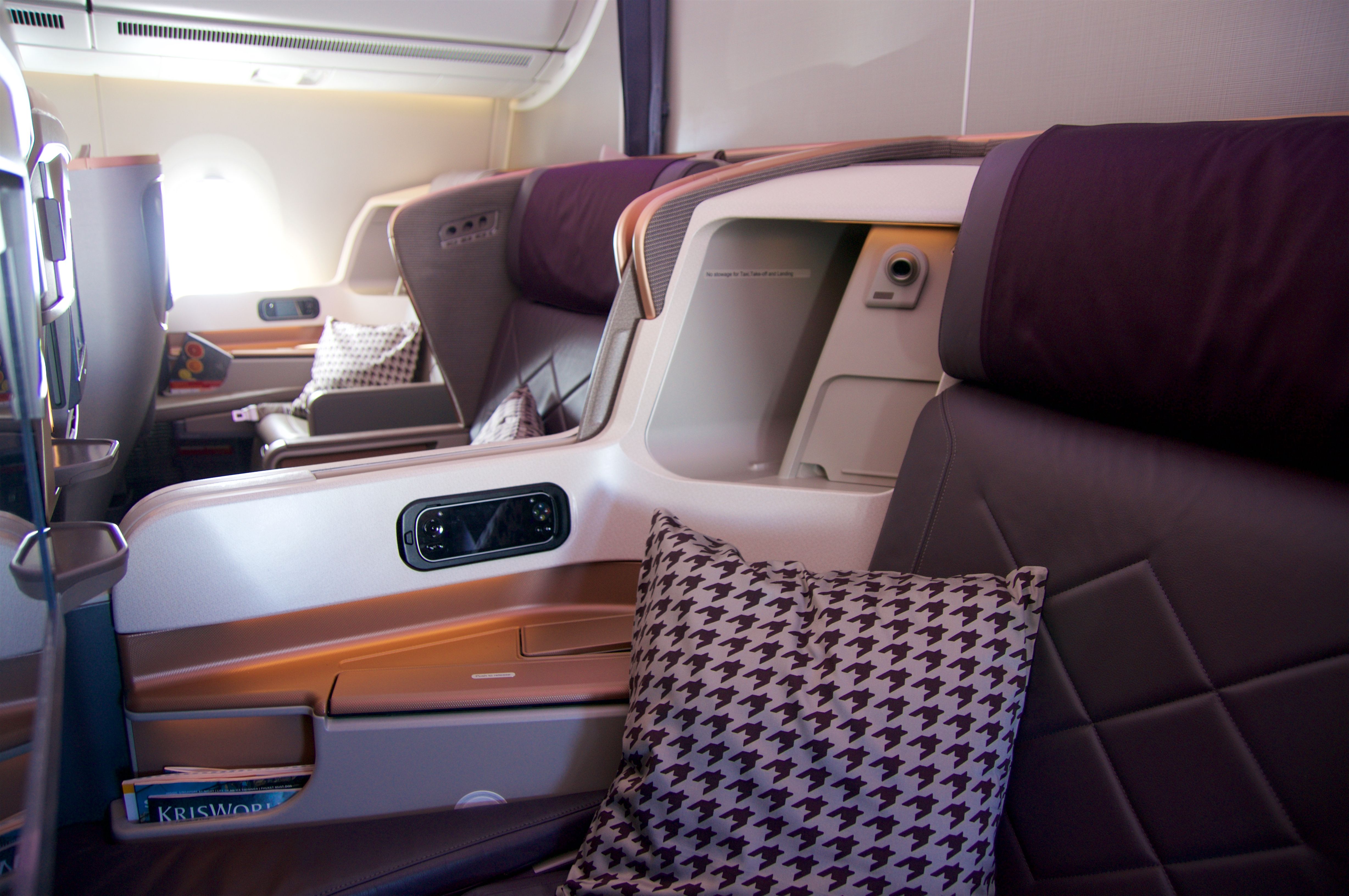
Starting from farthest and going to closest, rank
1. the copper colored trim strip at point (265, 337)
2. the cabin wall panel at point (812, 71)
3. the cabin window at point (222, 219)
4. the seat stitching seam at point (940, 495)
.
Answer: the cabin window at point (222, 219) < the copper colored trim strip at point (265, 337) < the cabin wall panel at point (812, 71) < the seat stitching seam at point (940, 495)

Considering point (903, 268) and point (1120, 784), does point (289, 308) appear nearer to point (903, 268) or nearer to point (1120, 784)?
point (903, 268)

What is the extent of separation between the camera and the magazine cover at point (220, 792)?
3.19ft

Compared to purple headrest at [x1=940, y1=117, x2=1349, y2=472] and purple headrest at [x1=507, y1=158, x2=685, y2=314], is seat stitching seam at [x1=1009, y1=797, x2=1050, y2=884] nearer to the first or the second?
purple headrest at [x1=940, y1=117, x2=1349, y2=472]

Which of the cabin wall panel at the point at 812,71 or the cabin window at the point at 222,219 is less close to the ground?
the cabin wall panel at the point at 812,71

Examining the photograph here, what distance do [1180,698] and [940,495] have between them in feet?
1.05

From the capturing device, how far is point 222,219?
3.66m

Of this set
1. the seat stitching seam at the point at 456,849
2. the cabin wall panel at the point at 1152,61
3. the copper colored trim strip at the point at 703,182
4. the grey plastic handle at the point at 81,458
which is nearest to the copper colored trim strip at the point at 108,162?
the grey plastic handle at the point at 81,458

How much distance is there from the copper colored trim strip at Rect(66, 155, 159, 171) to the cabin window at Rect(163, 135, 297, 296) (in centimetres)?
227

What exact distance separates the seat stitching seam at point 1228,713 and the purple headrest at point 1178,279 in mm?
142

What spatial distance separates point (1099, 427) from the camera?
0.84m

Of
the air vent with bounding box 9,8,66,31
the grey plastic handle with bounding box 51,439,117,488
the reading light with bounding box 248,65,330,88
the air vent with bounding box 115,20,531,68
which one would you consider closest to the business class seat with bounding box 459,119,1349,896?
the grey plastic handle with bounding box 51,439,117,488

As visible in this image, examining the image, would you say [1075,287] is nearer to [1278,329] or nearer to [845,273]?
[1278,329]

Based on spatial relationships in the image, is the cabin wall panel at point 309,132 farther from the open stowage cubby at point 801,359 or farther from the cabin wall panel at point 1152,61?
the open stowage cubby at point 801,359

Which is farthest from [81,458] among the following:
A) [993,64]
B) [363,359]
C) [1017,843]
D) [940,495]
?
[363,359]
